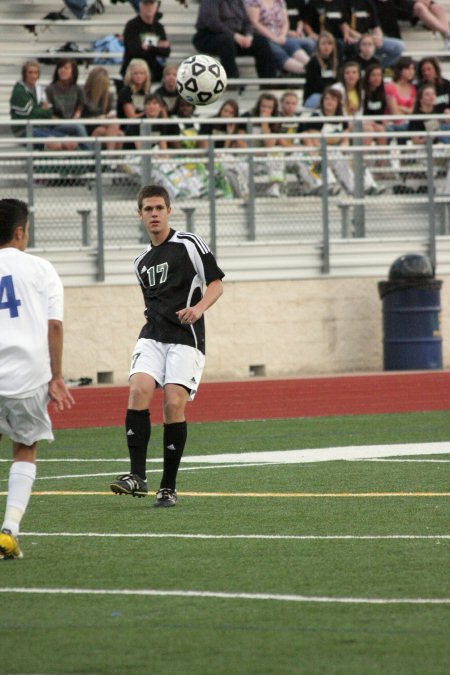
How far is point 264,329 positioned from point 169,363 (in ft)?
33.9

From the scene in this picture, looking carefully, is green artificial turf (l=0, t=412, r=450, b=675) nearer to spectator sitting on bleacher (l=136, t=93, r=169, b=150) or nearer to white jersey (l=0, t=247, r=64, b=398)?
white jersey (l=0, t=247, r=64, b=398)

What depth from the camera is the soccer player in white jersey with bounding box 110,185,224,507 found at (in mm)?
9734

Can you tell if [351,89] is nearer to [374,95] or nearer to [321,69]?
[374,95]

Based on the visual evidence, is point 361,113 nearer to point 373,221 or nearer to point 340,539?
point 373,221

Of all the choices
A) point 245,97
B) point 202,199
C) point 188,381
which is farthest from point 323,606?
point 245,97

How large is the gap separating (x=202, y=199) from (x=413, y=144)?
3.21 m

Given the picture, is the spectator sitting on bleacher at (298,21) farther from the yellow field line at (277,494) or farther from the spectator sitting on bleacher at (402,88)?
the yellow field line at (277,494)

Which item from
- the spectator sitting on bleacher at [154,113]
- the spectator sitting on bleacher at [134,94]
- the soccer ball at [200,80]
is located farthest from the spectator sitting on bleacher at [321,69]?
the soccer ball at [200,80]

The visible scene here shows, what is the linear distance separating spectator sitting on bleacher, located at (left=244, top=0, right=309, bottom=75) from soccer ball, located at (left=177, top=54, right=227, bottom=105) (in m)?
6.81

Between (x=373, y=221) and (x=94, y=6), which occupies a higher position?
(x=94, y=6)

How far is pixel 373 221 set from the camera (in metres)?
21.0

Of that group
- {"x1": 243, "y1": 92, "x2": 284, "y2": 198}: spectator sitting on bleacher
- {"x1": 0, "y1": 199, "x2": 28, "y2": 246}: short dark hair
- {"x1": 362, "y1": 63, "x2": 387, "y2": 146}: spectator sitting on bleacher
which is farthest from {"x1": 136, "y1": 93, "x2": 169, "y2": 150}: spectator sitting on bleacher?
{"x1": 0, "y1": 199, "x2": 28, "y2": 246}: short dark hair

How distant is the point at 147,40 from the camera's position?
21.7 metres

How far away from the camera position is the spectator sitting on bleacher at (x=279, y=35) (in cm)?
2320
